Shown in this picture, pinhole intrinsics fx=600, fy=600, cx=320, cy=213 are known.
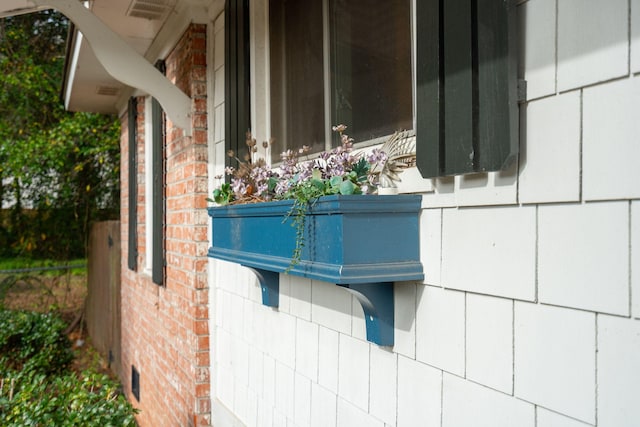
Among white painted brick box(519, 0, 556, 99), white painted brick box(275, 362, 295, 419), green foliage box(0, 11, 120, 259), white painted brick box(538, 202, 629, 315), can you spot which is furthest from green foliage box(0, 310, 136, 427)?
green foliage box(0, 11, 120, 259)

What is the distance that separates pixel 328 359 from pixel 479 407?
2.50 ft

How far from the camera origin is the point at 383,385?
5.69ft

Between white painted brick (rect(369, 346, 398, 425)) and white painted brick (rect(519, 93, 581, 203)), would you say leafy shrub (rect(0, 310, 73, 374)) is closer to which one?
white painted brick (rect(369, 346, 398, 425))

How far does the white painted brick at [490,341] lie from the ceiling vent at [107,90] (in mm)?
5073

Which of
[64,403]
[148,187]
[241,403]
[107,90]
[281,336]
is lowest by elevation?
[64,403]

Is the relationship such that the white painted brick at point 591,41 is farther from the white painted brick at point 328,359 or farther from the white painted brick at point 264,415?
the white painted brick at point 264,415

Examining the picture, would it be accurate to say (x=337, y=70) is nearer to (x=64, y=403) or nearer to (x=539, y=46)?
(x=539, y=46)

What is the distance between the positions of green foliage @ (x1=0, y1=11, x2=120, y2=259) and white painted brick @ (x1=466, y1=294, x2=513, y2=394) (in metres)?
8.26

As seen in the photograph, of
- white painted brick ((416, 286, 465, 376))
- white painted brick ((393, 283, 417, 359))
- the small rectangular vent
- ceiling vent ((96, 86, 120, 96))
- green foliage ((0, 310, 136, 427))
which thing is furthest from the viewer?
ceiling vent ((96, 86, 120, 96))

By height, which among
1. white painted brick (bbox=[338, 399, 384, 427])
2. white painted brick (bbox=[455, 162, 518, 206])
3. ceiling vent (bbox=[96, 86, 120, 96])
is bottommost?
white painted brick (bbox=[338, 399, 384, 427])

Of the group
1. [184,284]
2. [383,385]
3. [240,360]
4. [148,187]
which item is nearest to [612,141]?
[383,385]

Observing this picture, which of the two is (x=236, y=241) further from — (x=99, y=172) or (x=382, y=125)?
(x=99, y=172)

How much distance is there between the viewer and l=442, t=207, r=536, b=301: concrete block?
123 centimetres

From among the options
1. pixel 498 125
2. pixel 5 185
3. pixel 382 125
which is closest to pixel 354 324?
pixel 382 125
